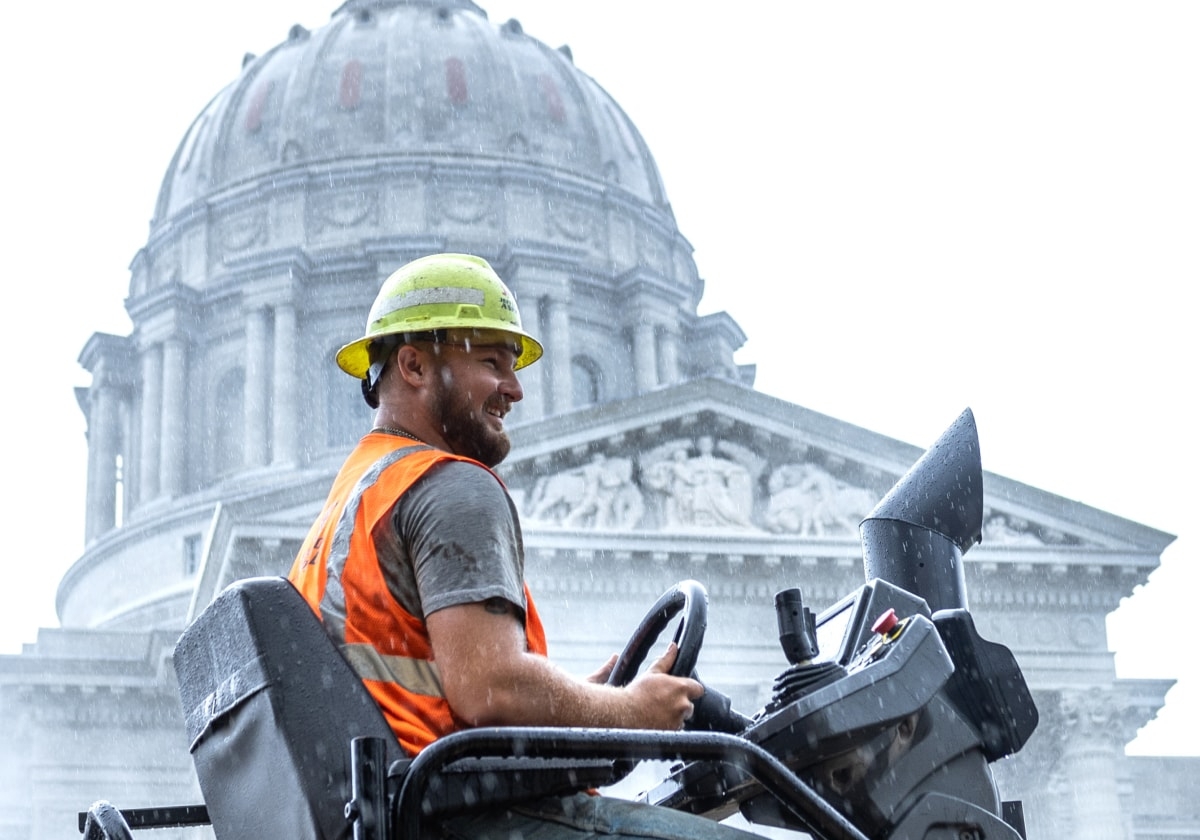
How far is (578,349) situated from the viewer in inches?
1799

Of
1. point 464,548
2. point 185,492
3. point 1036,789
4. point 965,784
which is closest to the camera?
point 464,548

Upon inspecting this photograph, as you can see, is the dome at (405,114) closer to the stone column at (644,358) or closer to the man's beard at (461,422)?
the stone column at (644,358)

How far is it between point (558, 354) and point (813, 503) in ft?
54.5

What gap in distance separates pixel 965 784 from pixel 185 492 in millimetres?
42543

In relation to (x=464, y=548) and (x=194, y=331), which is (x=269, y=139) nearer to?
(x=194, y=331)

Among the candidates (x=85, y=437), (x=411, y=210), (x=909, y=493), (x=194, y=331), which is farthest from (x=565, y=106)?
(x=909, y=493)

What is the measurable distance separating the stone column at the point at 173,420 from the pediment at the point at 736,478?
18639 mm

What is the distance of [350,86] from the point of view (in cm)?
4806

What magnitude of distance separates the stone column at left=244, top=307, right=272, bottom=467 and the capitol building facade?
0.26 feet

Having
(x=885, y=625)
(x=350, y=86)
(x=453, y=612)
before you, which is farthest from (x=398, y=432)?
(x=350, y=86)

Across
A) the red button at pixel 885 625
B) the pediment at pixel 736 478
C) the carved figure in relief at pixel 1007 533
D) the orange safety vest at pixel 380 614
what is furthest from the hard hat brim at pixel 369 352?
the carved figure in relief at pixel 1007 533

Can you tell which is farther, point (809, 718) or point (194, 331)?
point (194, 331)

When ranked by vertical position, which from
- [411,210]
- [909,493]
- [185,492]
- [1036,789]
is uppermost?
[411,210]

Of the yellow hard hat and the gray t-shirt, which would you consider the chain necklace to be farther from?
the gray t-shirt
